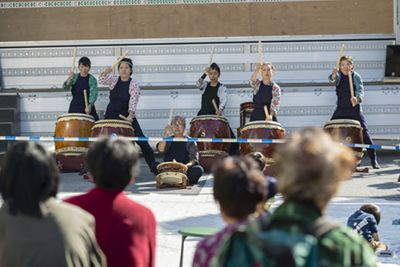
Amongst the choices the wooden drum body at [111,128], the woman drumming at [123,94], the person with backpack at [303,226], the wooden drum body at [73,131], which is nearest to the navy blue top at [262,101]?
the woman drumming at [123,94]

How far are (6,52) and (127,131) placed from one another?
2.84 meters

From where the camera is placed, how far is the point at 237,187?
1.27 meters

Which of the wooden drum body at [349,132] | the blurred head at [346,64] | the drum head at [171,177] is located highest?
the blurred head at [346,64]

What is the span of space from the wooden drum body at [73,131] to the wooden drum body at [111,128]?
0.41 metres

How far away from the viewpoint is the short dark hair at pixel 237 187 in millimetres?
1272

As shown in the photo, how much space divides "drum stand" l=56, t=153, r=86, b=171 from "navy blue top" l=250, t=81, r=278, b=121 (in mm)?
2025

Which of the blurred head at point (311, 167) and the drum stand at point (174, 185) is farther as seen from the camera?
the drum stand at point (174, 185)

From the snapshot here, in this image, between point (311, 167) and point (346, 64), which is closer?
point (311, 167)

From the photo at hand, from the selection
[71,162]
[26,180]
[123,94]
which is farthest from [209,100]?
[26,180]

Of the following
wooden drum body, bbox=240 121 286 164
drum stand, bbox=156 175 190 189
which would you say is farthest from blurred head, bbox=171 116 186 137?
wooden drum body, bbox=240 121 286 164

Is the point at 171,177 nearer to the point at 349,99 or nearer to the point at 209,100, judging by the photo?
the point at 209,100

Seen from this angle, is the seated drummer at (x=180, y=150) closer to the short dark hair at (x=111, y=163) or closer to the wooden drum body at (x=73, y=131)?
the wooden drum body at (x=73, y=131)

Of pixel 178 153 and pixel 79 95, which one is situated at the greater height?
pixel 79 95

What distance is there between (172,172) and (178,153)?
0.43 m
